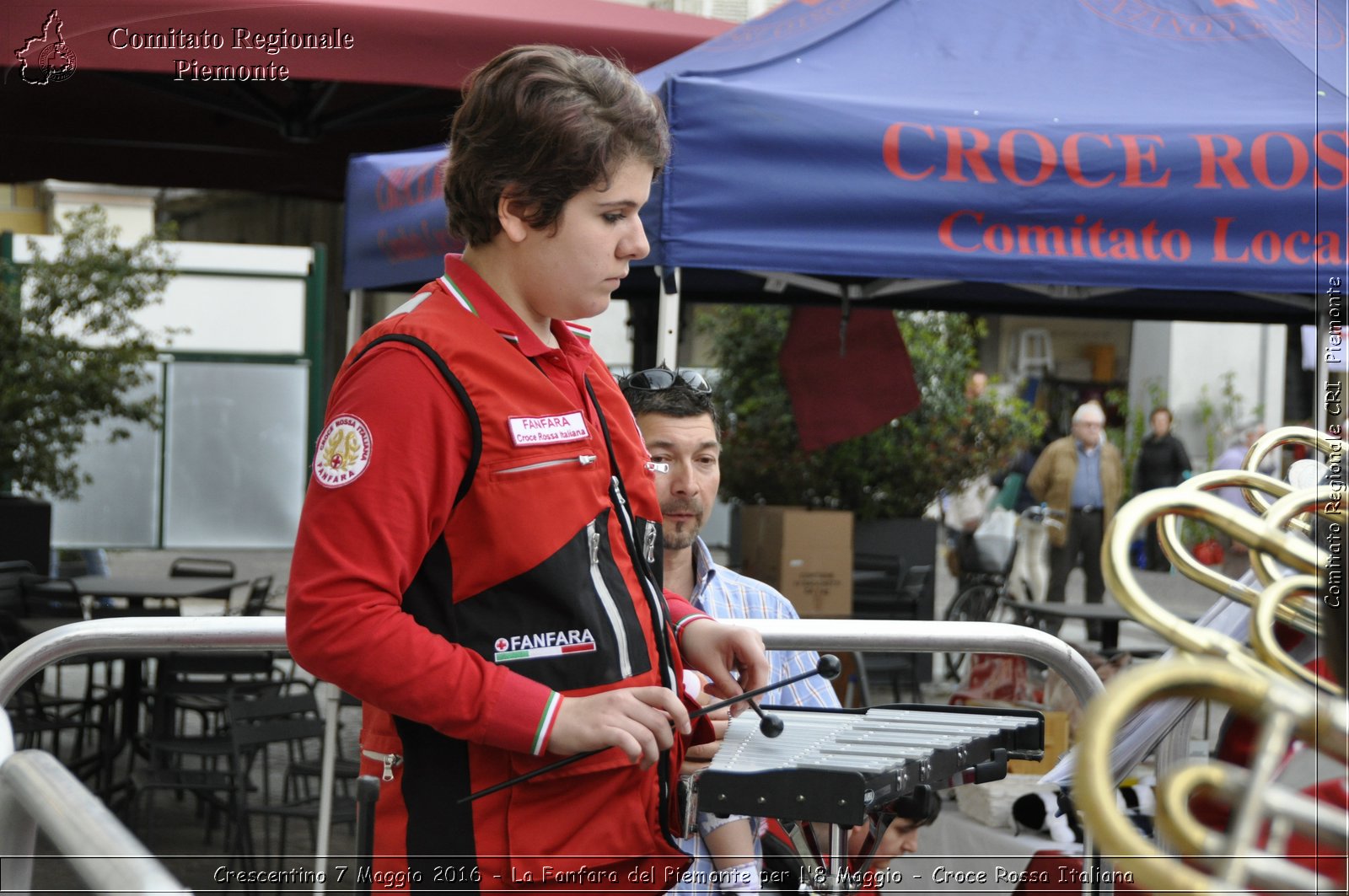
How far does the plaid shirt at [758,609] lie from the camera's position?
276 cm

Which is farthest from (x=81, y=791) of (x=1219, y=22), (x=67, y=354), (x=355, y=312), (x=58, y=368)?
(x=67, y=354)

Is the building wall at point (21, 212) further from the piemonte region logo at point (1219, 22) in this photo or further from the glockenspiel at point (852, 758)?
the glockenspiel at point (852, 758)

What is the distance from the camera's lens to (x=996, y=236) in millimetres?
3885

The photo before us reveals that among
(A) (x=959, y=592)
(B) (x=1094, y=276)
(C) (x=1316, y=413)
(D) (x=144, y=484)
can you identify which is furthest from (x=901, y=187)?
(D) (x=144, y=484)

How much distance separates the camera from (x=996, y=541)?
434 inches

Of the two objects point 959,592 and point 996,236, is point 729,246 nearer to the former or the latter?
point 996,236

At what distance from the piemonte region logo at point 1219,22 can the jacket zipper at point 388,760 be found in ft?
12.6

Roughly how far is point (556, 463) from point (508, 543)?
0.34 feet

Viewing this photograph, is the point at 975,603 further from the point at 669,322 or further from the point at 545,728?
the point at 545,728

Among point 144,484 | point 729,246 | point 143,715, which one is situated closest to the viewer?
point 729,246

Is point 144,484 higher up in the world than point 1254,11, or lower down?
lower down

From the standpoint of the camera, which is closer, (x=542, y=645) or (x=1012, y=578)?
(x=542, y=645)

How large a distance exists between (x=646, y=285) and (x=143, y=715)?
3.82 meters

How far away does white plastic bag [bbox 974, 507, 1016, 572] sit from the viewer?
426 inches
